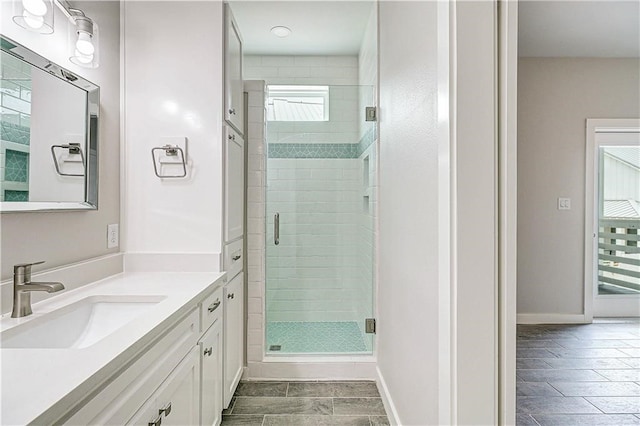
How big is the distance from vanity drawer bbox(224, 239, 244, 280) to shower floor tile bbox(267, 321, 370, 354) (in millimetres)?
589

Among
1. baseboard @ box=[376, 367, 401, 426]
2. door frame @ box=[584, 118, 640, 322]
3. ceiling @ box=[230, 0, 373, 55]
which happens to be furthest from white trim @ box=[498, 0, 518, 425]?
door frame @ box=[584, 118, 640, 322]

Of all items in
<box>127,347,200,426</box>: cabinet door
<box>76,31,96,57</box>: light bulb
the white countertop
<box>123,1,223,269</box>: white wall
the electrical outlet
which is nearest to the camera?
the white countertop

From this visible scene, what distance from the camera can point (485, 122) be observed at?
1116 mm

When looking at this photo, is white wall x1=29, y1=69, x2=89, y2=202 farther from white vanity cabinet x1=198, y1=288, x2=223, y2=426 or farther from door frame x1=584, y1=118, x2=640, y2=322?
door frame x1=584, y1=118, x2=640, y2=322

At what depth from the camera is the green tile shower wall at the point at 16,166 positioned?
1244mm

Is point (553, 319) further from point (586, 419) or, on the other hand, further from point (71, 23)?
point (71, 23)

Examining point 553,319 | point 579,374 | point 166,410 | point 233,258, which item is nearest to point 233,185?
point 233,258

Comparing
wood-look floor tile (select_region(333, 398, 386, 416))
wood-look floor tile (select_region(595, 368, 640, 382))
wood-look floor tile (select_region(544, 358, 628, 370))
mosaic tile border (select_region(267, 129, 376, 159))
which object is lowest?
wood-look floor tile (select_region(333, 398, 386, 416))

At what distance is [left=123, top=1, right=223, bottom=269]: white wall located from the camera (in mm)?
2021

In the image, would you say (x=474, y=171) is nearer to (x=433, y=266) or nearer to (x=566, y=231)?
(x=433, y=266)

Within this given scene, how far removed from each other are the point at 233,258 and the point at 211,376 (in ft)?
2.35

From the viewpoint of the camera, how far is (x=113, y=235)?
76.5 inches

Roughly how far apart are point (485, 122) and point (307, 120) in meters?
1.93

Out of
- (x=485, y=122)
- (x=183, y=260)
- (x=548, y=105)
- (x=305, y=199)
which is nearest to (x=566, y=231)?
(x=548, y=105)
